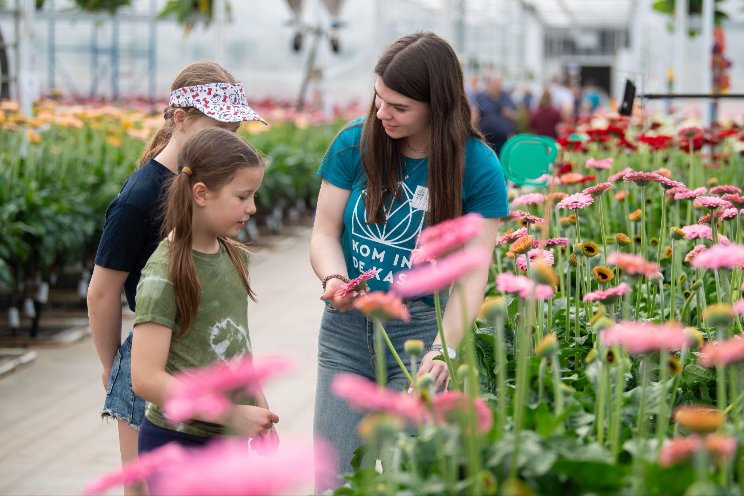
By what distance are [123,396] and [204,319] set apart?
0.44 meters

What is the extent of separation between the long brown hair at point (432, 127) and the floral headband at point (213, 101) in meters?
0.29

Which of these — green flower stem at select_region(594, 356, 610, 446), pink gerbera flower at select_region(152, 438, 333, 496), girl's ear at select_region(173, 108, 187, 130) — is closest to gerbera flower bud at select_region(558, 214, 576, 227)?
girl's ear at select_region(173, 108, 187, 130)

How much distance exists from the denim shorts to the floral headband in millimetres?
528

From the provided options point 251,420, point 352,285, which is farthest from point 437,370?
point 251,420

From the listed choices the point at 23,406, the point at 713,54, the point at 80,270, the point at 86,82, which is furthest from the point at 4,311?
the point at 86,82

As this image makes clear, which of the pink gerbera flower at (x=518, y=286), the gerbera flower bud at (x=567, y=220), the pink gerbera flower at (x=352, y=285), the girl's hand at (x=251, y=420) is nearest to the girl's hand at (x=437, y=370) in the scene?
the pink gerbera flower at (x=352, y=285)

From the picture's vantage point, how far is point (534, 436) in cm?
135

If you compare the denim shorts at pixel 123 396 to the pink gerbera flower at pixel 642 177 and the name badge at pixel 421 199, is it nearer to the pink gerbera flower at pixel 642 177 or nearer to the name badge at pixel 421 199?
the name badge at pixel 421 199

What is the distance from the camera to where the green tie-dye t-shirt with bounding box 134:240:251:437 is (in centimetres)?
211

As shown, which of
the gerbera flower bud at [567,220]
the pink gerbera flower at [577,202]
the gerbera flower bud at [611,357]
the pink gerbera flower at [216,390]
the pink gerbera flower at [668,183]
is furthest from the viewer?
the gerbera flower bud at [567,220]

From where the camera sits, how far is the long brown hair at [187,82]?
256 centimetres

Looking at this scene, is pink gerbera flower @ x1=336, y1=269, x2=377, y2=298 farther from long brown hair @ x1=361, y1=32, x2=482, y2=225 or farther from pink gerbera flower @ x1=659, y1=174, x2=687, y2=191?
pink gerbera flower @ x1=659, y1=174, x2=687, y2=191

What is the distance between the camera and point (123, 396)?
2510 mm

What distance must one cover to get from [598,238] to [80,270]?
3800mm
